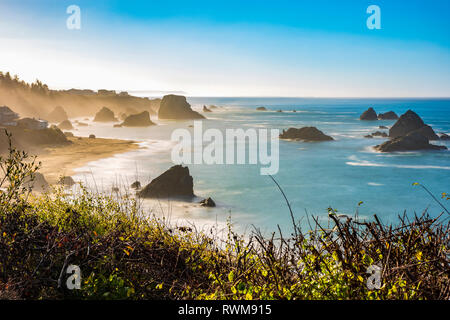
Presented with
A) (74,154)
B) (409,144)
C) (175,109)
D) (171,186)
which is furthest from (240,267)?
(175,109)

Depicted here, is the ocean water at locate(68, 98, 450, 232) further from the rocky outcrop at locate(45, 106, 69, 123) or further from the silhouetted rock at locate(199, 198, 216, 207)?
the rocky outcrop at locate(45, 106, 69, 123)

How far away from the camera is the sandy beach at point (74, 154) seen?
26.3m

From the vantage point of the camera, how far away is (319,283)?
146 inches

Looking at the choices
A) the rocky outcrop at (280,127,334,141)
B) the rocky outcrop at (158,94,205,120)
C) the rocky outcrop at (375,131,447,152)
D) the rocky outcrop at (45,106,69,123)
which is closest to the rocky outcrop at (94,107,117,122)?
the rocky outcrop at (45,106,69,123)

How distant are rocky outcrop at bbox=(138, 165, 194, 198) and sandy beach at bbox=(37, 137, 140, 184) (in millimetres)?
7539

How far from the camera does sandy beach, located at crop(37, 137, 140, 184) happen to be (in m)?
26.3

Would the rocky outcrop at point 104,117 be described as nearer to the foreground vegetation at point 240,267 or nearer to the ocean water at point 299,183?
the ocean water at point 299,183

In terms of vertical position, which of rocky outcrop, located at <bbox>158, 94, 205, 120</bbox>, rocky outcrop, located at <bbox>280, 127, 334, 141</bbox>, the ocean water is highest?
rocky outcrop, located at <bbox>158, 94, 205, 120</bbox>

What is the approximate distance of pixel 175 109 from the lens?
9788 cm

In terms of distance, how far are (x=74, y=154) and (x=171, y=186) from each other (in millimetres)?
19871

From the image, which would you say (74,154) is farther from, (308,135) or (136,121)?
(136,121)

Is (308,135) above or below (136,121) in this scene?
below

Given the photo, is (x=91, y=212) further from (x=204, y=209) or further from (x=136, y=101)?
(x=136, y=101)
